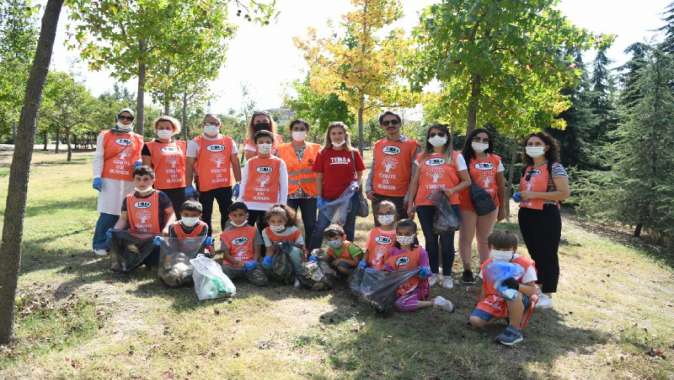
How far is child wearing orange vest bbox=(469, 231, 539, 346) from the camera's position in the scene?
13.9 feet

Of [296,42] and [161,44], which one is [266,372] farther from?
[296,42]

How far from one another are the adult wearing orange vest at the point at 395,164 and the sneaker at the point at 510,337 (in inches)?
74.0

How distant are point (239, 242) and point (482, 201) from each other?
287cm

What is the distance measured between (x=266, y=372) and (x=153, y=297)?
77.4 inches

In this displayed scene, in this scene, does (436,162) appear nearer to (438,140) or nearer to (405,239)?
(438,140)

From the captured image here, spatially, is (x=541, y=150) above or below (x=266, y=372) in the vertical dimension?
above

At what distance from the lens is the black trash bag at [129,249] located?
18.4ft

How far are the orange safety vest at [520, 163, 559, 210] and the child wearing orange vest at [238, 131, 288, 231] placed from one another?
2806 millimetres

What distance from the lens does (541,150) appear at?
5.05 meters

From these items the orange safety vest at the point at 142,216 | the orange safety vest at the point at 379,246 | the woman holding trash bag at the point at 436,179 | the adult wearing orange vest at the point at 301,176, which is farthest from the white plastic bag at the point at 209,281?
the woman holding trash bag at the point at 436,179

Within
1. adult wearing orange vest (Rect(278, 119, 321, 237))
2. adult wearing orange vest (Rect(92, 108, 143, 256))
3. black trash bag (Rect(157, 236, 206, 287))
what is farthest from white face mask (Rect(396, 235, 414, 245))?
adult wearing orange vest (Rect(92, 108, 143, 256))

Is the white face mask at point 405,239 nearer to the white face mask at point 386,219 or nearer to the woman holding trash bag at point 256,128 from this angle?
the white face mask at point 386,219

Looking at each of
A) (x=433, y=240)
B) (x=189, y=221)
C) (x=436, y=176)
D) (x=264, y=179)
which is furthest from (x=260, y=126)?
(x=433, y=240)

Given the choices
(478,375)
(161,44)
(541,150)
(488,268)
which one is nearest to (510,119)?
(541,150)
